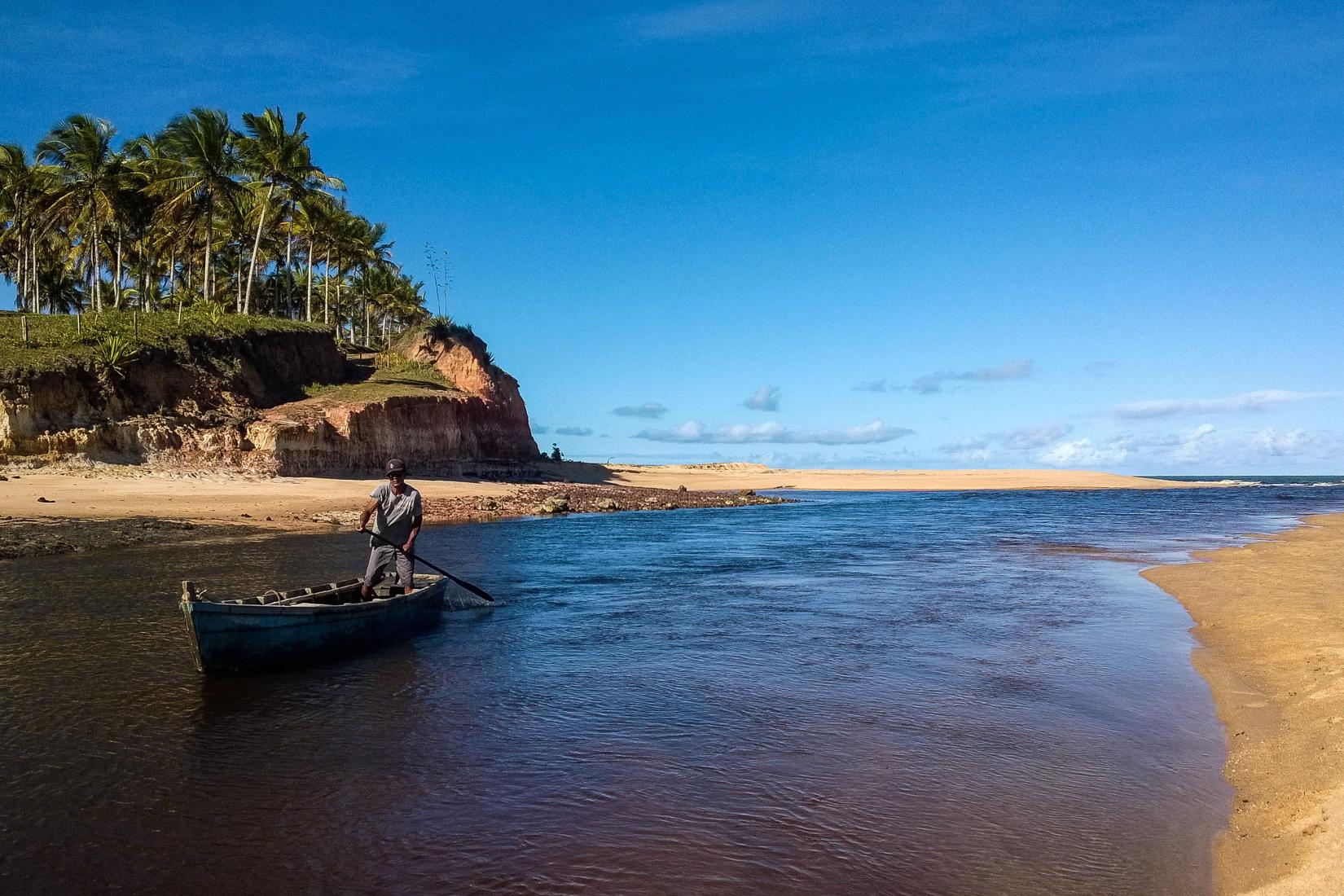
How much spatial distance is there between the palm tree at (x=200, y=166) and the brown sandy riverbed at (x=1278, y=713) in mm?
45272

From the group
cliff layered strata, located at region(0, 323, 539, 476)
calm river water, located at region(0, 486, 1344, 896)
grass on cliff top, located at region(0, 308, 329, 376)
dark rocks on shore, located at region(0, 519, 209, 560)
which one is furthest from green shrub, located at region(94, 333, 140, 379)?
calm river water, located at region(0, 486, 1344, 896)

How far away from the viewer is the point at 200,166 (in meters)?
42.5

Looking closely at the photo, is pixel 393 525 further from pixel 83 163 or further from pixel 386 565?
pixel 83 163

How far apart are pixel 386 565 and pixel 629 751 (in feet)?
23.3

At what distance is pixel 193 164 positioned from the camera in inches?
1678

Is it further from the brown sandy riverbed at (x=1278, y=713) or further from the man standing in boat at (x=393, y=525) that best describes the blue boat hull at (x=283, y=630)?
the brown sandy riverbed at (x=1278, y=713)

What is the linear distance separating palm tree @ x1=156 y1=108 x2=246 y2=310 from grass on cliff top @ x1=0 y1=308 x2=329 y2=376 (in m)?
5.69

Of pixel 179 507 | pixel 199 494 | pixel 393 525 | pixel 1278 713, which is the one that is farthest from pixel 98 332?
pixel 1278 713

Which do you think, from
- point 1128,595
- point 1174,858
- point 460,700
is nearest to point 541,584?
point 460,700

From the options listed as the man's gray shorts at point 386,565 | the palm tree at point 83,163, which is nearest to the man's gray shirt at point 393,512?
the man's gray shorts at point 386,565

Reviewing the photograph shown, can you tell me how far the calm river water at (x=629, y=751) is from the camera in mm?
5742

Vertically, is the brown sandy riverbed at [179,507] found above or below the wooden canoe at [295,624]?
above

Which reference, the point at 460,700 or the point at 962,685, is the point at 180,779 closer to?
the point at 460,700

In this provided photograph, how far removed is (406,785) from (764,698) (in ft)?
14.0
